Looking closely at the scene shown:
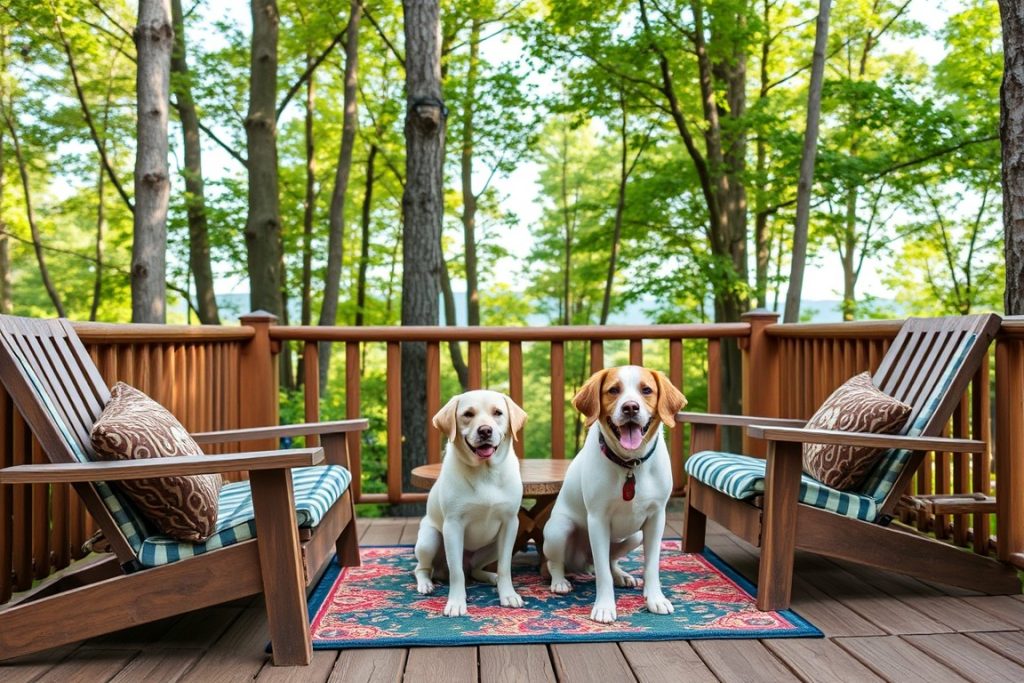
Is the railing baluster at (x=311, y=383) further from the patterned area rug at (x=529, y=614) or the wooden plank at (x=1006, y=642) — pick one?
the wooden plank at (x=1006, y=642)

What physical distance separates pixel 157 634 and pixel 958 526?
3039 millimetres

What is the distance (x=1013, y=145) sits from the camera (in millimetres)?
3510

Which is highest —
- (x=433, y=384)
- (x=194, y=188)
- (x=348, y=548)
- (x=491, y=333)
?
(x=194, y=188)

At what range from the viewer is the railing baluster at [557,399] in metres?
4.27

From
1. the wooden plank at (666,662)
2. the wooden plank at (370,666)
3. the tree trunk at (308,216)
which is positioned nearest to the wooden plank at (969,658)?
the wooden plank at (666,662)

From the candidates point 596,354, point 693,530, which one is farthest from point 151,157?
point 693,530

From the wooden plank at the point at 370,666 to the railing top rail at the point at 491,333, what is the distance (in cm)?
210

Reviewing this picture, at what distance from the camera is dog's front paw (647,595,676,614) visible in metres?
2.74

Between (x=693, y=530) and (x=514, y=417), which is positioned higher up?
(x=514, y=417)

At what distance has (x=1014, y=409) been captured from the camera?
2.86 meters

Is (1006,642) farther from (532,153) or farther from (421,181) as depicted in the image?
(532,153)

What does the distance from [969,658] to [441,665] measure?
1496mm

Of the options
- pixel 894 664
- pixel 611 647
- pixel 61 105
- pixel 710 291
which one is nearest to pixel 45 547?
pixel 611 647

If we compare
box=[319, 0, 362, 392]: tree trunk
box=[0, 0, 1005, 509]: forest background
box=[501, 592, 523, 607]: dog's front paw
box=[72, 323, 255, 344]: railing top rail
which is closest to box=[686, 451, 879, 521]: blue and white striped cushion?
box=[501, 592, 523, 607]: dog's front paw
